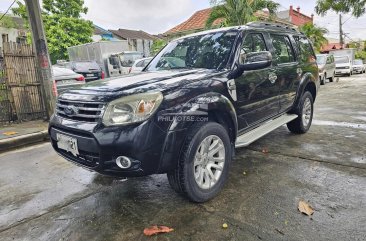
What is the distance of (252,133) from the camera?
12.1ft

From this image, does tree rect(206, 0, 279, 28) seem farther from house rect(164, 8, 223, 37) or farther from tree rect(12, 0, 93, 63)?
tree rect(12, 0, 93, 63)

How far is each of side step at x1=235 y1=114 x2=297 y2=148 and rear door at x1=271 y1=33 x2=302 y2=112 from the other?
0.17m

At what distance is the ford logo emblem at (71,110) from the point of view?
2.67m

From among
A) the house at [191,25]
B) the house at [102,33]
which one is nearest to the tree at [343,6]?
the house at [191,25]

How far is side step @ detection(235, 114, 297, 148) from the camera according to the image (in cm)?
333

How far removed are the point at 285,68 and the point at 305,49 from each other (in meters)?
1.23

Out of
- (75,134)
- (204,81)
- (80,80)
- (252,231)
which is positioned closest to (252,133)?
(204,81)

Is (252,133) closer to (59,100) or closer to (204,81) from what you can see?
(204,81)

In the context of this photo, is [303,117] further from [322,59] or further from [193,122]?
[322,59]

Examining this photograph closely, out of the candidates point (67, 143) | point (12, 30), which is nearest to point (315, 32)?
point (67, 143)

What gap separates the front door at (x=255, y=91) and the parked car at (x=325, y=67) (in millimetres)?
11915

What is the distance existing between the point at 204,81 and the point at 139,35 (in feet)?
129

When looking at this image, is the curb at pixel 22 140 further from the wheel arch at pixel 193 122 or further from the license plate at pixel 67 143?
the wheel arch at pixel 193 122

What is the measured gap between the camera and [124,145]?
2.31 metres
